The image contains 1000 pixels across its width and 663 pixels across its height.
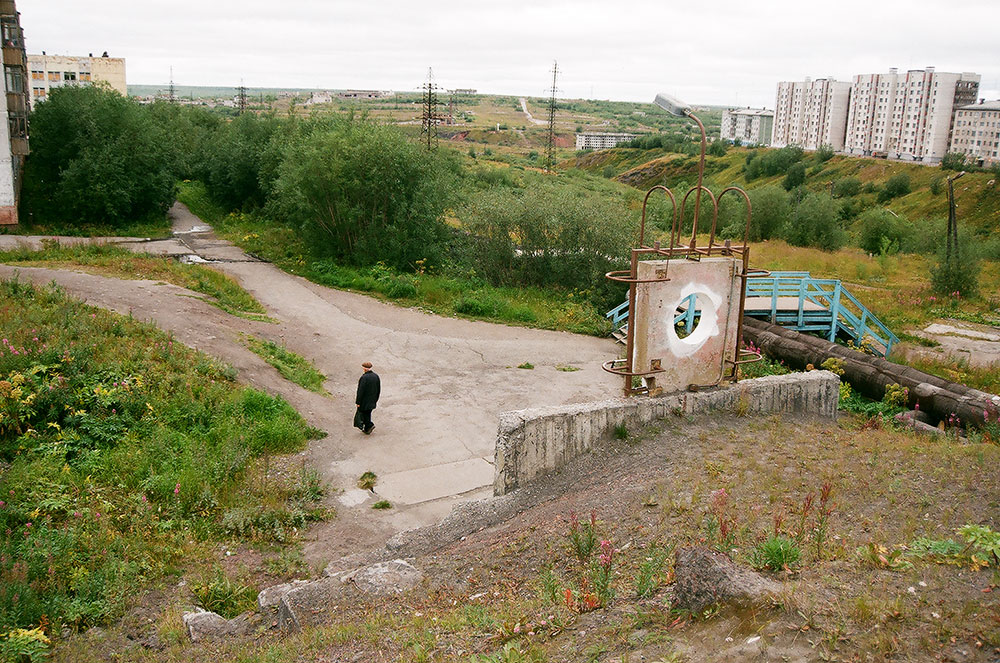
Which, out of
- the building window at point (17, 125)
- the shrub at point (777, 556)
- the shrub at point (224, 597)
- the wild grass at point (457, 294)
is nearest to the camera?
the shrub at point (777, 556)

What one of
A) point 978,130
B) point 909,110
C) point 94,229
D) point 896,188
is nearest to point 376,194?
point 94,229

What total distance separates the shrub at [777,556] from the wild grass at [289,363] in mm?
9021

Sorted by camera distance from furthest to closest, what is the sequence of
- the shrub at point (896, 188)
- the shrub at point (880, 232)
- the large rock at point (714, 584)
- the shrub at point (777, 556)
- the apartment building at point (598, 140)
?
the apartment building at point (598, 140) < the shrub at point (896, 188) < the shrub at point (880, 232) < the shrub at point (777, 556) < the large rock at point (714, 584)

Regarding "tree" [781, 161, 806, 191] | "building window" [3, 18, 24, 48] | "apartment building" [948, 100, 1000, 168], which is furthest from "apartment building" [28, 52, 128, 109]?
"apartment building" [948, 100, 1000, 168]

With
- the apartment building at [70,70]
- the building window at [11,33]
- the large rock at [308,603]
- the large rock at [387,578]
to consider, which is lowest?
the large rock at [308,603]

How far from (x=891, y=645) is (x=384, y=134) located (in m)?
20.3

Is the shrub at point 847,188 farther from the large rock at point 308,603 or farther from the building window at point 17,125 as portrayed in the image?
the large rock at point 308,603

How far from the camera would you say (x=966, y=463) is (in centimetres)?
680

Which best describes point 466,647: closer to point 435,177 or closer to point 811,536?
point 811,536

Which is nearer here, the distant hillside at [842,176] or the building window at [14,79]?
the building window at [14,79]

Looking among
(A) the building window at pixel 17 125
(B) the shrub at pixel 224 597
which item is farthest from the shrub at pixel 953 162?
(B) the shrub at pixel 224 597

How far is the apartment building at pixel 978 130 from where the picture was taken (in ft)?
324

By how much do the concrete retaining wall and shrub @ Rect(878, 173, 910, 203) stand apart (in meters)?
74.9

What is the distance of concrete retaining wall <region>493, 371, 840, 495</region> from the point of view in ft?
24.3
